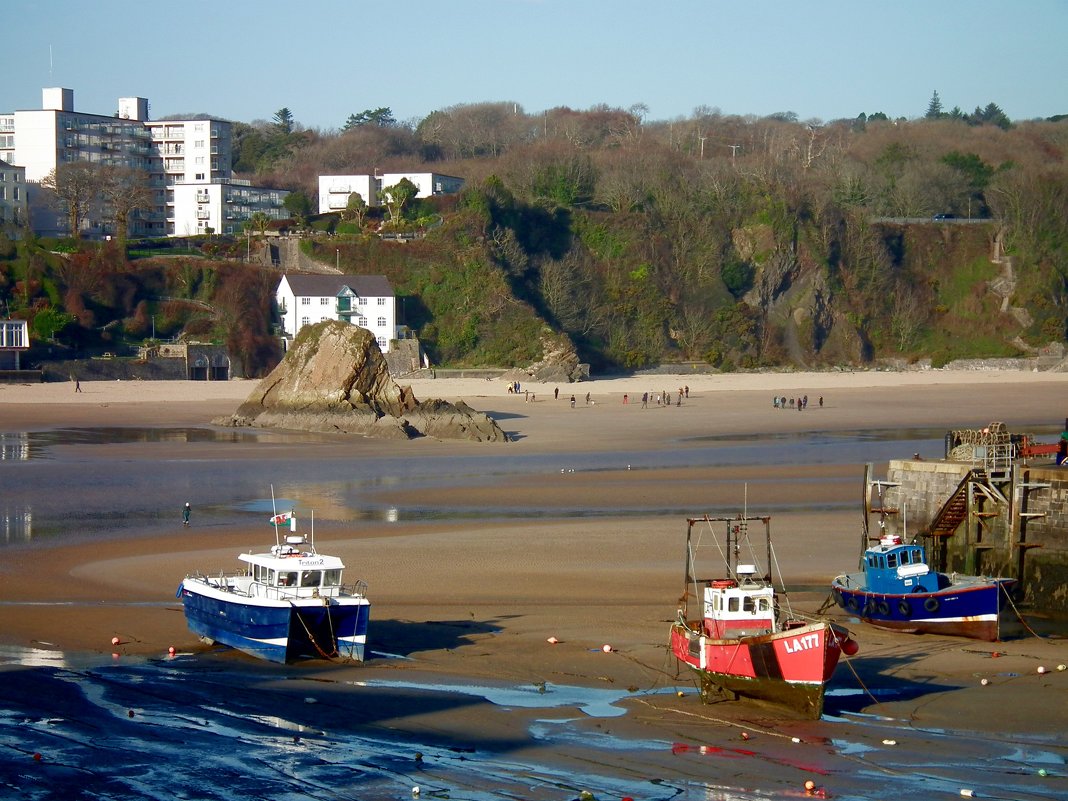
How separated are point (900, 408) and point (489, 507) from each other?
1233 inches

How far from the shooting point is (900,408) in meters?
56.8

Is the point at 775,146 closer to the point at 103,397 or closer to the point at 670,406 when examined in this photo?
the point at 670,406

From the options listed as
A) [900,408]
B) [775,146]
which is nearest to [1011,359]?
[900,408]

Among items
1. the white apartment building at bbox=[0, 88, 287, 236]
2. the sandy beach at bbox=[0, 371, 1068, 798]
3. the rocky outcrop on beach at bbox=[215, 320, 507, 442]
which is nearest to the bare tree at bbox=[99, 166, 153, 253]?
the white apartment building at bbox=[0, 88, 287, 236]

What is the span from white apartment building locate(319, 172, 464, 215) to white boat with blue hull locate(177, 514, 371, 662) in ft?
289

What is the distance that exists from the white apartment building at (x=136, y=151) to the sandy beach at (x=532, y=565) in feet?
180

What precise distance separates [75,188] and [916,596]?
8185 centimetres

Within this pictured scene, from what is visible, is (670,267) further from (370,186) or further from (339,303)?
(370,186)

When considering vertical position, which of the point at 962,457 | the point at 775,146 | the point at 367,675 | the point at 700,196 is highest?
the point at 775,146

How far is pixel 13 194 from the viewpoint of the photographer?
94062 millimetres

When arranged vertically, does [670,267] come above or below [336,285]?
above

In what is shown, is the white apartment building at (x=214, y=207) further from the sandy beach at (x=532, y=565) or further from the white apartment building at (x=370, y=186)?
the sandy beach at (x=532, y=565)

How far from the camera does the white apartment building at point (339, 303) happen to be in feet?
264

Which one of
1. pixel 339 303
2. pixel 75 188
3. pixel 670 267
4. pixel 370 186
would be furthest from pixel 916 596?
pixel 370 186
